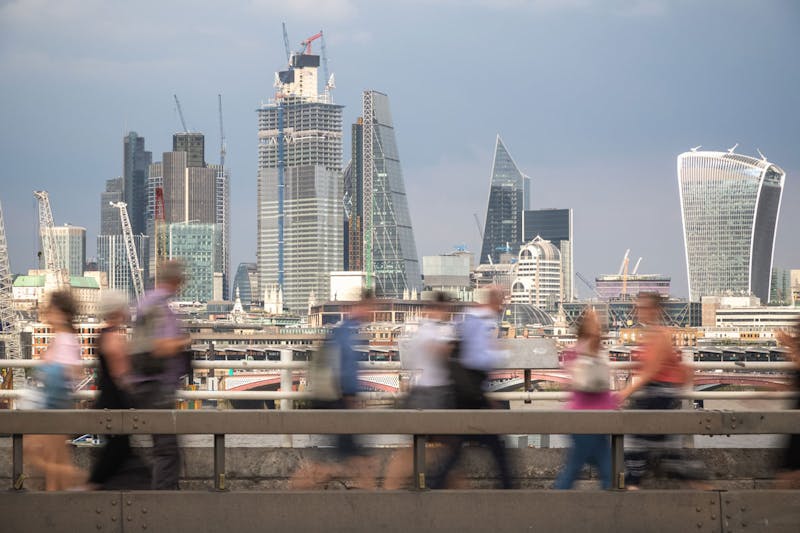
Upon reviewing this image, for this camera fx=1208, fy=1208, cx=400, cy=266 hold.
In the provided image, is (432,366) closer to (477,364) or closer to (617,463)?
(477,364)

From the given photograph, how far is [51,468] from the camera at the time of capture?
22.7 ft

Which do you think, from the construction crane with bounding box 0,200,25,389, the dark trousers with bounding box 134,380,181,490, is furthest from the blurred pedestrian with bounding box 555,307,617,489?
the construction crane with bounding box 0,200,25,389

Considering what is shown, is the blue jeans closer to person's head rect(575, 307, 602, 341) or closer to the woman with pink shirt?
person's head rect(575, 307, 602, 341)

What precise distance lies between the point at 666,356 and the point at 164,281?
3203 millimetres

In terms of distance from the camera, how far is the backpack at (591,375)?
25.0 ft

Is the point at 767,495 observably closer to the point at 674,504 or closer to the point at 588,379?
the point at 674,504

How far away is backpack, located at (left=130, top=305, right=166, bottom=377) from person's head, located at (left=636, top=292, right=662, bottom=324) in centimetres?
305

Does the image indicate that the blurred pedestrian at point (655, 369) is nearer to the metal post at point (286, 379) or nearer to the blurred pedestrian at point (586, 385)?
the blurred pedestrian at point (586, 385)

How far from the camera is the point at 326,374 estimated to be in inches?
307

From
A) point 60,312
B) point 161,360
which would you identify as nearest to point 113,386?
point 161,360

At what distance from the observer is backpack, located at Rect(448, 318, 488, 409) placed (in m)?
7.54

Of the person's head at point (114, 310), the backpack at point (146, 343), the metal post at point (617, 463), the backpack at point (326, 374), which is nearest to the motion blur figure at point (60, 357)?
the person's head at point (114, 310)

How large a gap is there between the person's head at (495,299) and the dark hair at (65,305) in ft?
8.89

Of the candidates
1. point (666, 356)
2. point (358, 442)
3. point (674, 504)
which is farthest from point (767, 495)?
point (358, 442)
